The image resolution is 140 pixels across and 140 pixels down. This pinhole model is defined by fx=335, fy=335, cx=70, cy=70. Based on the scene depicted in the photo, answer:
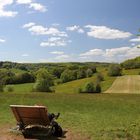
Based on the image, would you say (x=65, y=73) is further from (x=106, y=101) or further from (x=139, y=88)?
(x=106, y=101)

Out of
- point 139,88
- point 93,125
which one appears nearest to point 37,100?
point 93,125

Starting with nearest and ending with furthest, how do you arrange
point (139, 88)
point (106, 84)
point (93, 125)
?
1. point (93, 125)
2. point (139, 88)
3. point (106, 84)

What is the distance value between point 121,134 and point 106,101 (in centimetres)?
1737

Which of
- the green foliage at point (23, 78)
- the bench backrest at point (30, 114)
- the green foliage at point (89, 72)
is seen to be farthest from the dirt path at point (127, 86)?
the bench backrest at point (30, 114)

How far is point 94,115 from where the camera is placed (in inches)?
821

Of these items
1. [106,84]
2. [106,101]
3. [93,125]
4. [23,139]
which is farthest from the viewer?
[106,84]

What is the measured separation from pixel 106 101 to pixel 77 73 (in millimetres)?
96060

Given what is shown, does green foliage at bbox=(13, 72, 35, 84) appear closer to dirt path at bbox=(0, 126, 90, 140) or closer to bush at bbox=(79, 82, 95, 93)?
bush at bbox=(79, 82, 95, 93)

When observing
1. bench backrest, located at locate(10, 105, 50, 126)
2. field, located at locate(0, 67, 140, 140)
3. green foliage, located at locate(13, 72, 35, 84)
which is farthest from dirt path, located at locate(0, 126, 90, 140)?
green foliage, located at locate(13, 72, 35, 84)

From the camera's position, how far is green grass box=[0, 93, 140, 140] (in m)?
13.5

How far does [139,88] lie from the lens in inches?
A: 3295

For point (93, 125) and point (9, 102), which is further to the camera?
point (9, 102)

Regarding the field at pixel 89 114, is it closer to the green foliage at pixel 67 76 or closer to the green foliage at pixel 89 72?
the green foliage at pixel 67 76

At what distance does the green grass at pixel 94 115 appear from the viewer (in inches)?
531
